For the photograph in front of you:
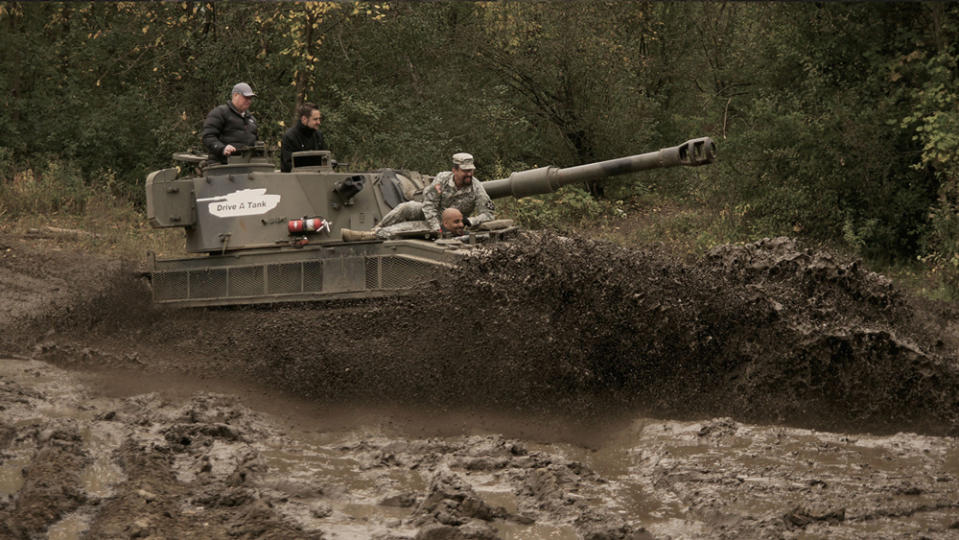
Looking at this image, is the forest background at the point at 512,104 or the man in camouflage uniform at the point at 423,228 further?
the forest background at the point at 512,104

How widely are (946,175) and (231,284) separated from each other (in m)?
10.1

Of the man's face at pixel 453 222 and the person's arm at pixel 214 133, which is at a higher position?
the person's arm at pixel 214 133

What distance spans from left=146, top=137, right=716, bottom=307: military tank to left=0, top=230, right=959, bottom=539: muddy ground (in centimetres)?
26

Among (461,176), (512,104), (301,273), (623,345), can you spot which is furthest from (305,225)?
(512,104)

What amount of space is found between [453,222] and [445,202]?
34 cm

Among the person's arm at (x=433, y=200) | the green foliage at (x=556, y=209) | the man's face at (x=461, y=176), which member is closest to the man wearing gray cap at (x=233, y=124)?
the person's arm at (x=433, y=200)

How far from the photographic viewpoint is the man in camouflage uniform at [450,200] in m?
10.7

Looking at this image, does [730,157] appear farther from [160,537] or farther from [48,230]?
[160,537]

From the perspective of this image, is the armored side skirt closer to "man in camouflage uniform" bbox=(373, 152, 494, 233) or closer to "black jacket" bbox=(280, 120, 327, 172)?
"man in camouflage uniform" bbox=(373, 152, 494, 233)

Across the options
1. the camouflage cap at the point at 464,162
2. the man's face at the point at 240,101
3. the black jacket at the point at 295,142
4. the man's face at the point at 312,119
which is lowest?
the camouflage cap at the point at 464,162

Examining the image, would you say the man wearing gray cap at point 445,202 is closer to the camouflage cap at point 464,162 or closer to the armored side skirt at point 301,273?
the camouflage cap at point 464,162

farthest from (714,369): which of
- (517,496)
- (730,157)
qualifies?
(730,157)

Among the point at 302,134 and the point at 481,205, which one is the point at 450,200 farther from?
the point at 302,134

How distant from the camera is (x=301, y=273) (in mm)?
10508
